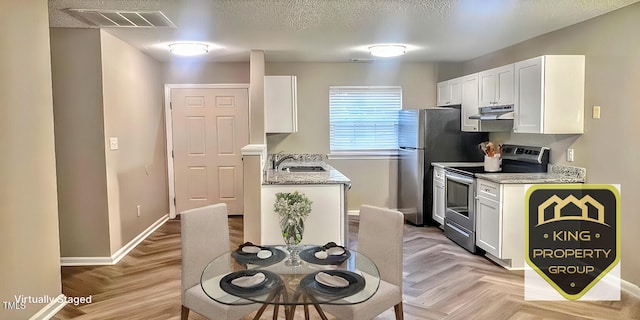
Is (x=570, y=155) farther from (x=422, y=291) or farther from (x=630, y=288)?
(x=422, y=291)

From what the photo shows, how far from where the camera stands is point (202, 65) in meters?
5.96

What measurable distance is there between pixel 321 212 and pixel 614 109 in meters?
2.69

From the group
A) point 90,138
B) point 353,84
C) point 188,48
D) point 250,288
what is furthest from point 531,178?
point 90,138

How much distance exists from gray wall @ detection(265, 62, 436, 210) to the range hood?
1.41 metres

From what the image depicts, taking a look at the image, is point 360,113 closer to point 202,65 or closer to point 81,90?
point 202,65

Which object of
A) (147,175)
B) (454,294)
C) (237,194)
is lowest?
(454,294)

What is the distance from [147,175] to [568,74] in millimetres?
4810

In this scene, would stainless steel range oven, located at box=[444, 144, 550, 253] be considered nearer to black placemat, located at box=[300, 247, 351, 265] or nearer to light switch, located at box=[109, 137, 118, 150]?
black placemat, located at box=[300, 247, 351, 265]

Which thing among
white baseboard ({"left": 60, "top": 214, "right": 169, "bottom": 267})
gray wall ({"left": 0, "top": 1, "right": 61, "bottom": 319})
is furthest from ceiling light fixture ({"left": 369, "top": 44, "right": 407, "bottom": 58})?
white baseboard ({"left": 60, "top": 214, "right": 169, "bottom": 267})

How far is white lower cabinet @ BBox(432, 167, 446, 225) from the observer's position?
204 inches

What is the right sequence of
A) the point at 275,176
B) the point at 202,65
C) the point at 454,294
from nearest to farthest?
the point at 454,294
the point at 275,176
the point at 202,65

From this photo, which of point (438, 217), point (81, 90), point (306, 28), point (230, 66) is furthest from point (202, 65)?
point (438, 217)

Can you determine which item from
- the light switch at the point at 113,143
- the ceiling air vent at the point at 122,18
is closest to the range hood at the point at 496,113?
the ceiling air vent at the point at 122,18

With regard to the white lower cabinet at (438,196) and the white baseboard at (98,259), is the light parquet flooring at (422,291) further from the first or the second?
the white lower cabinet at (438,196)
